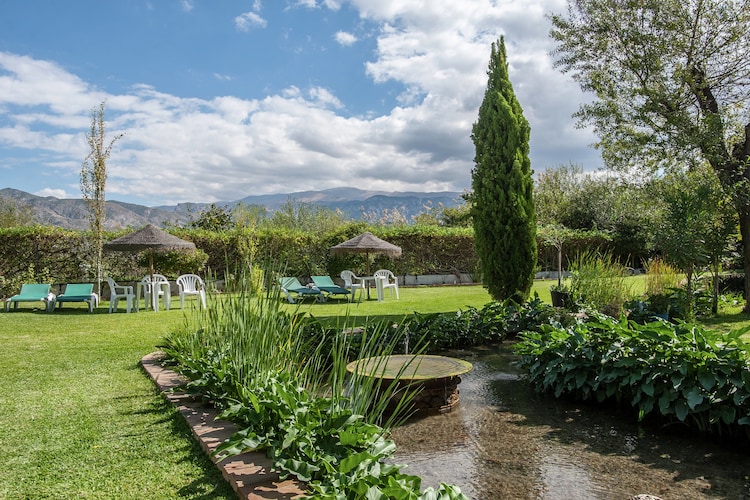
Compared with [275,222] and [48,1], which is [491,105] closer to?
[48,1]

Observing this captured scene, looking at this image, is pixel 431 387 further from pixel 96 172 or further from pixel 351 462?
pixel 96 172

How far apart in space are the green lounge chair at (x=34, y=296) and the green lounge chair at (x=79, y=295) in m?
0.17

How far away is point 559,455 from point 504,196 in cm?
641

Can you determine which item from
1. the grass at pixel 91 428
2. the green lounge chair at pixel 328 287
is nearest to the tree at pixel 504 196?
the green lounge chair at pixel 328 287

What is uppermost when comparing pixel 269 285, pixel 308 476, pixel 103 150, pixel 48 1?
pixel 48 1

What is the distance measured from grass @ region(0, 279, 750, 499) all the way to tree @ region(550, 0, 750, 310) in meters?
8.51

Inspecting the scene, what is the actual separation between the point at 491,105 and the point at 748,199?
4773 mm

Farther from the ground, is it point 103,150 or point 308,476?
point 103,150

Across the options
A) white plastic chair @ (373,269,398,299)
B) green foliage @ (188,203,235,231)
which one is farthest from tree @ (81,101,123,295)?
green foliage @ (188,203,235,231)

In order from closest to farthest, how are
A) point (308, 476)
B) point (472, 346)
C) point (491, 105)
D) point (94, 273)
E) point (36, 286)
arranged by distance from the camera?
1. point (308, 476)
2. point (472, 346)
3. point (491, 105)
4. point (36, 286)
5. point (94, 273)

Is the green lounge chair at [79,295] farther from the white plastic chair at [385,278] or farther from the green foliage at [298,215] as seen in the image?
the green foliage at [298,215]

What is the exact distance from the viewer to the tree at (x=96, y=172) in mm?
12633

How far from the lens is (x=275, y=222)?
33781 mm

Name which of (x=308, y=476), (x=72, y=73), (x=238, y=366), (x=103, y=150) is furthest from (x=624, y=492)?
(x=103, y=150)
